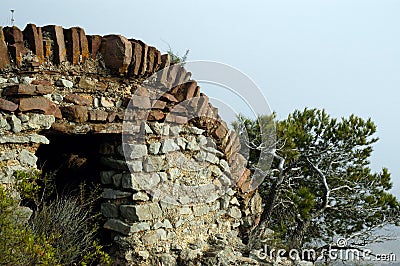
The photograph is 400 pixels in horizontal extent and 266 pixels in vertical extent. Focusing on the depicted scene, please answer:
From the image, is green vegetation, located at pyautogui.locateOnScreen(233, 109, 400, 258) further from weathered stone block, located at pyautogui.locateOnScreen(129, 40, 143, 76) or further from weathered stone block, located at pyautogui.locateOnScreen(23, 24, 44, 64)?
weathered stone block, located at pyautogui.locateOnScreen(23, 24, 44, 64)

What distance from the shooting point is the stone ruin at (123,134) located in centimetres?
345

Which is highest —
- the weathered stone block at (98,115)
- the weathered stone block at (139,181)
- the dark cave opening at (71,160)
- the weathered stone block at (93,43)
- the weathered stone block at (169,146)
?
the weathered stone block at (93,43)

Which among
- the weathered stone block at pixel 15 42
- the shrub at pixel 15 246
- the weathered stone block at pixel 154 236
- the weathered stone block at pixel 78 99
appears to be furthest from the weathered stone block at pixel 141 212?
the weathered stone block at pixel 15 42

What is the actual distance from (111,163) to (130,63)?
96cm

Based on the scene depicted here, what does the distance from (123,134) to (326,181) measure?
4620 mm

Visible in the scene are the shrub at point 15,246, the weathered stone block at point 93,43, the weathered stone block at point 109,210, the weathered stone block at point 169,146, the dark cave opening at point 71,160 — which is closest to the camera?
the shrub at point 15,246

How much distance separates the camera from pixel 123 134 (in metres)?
3.99

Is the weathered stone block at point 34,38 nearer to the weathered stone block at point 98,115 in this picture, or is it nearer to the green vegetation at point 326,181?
the weathered stone block at point 98,115

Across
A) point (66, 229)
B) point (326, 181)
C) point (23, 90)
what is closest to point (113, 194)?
point (66, 229)

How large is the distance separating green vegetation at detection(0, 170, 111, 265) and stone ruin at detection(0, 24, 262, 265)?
20 centimetres

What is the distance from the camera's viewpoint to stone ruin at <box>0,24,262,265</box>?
11.3ft

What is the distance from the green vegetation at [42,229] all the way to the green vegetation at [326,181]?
10.8 feet

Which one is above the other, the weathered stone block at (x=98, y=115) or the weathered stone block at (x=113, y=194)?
the weathered stone block at (x=98, y=115)

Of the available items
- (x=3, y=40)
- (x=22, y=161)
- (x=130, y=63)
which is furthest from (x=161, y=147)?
(x=3, y=40)
